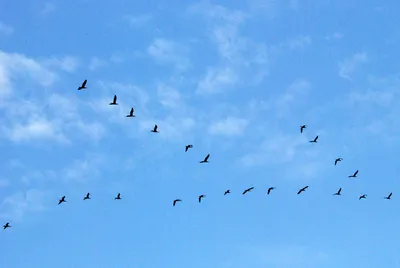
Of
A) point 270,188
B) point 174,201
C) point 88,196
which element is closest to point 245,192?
point 270,188

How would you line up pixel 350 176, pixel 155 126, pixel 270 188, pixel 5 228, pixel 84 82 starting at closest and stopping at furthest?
pixel 84 82 < pixel 155 126 < pixel 270 188 < pixel 350 176 < pixel 5 228

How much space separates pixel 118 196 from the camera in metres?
105

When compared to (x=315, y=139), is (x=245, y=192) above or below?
below

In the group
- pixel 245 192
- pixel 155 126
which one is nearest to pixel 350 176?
pixel 245 192

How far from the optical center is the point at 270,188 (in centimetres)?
9588

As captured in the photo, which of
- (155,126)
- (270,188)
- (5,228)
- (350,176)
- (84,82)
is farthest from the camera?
(5,228)

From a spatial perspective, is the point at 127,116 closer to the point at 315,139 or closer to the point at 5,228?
the point at 315,139

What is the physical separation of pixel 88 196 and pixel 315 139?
115ft

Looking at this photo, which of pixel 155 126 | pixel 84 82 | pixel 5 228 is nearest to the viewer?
pixel 84 82

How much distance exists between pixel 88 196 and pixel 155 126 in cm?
2151

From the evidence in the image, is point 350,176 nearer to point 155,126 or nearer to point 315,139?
→ point 315,139

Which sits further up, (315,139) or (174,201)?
(315,139)

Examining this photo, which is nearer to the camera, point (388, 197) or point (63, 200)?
point (63, 200)

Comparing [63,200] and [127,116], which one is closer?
[127,116]
